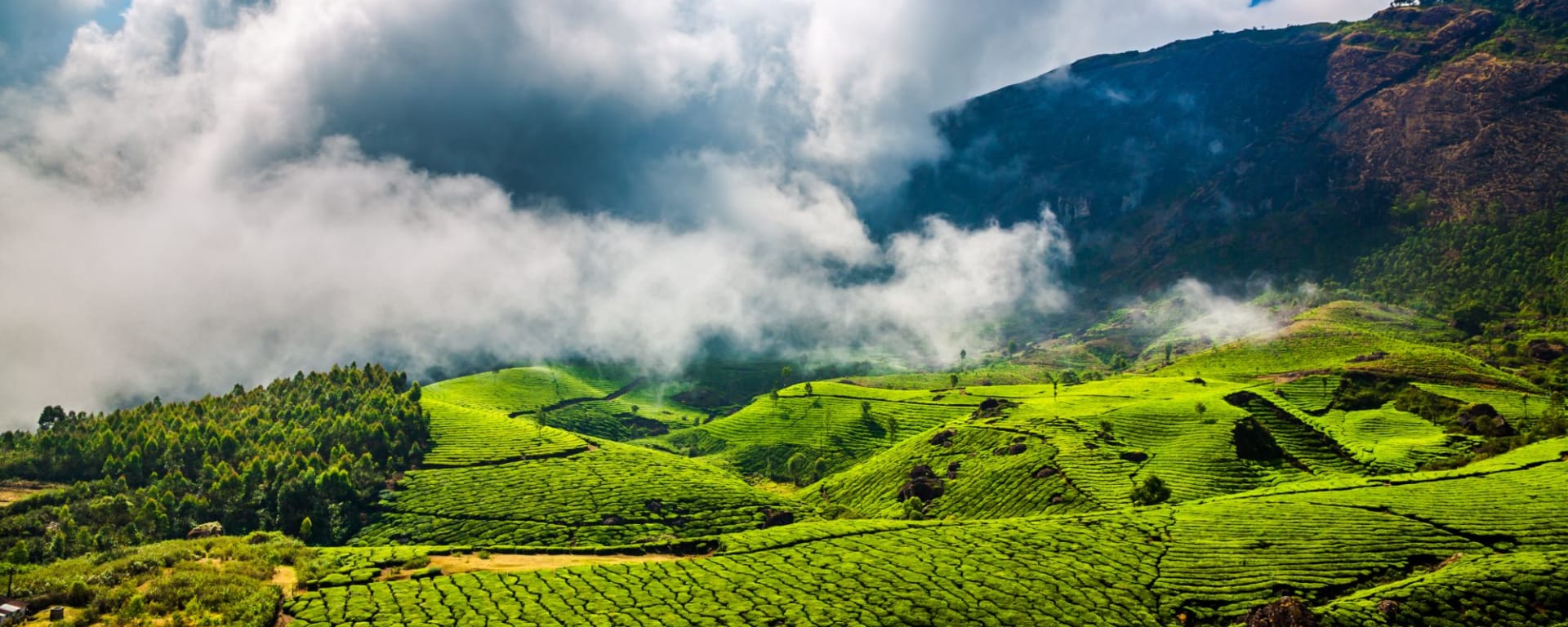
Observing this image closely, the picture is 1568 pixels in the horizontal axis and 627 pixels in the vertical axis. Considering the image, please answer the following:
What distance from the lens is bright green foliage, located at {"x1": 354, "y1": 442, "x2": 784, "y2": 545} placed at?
161 metres

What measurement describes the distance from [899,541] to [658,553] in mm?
39861

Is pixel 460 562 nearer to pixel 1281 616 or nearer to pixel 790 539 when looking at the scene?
pixel 790 539

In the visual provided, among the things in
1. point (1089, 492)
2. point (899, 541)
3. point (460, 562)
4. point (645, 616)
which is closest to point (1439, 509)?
point (1089, 492)

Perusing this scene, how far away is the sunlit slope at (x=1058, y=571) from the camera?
96.6 m

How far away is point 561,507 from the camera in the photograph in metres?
171

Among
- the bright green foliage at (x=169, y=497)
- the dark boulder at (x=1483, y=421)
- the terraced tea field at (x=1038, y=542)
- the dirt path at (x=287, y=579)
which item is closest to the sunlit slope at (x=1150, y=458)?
the terraced tea field at (x=1038, y=542)

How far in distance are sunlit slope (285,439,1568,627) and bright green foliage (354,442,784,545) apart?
4029 cm

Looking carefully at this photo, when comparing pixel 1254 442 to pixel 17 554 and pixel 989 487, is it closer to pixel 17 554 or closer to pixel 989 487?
pixel 989 487

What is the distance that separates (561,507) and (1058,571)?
104 meters

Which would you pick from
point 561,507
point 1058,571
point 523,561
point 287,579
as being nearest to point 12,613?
point 287,579

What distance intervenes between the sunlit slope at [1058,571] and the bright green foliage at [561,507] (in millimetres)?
40292

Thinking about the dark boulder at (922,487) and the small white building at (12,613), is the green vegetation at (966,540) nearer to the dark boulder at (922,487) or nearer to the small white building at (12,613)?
the dark boulder at (922,487)

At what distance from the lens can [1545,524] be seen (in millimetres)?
106188

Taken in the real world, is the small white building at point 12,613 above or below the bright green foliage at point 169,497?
below
